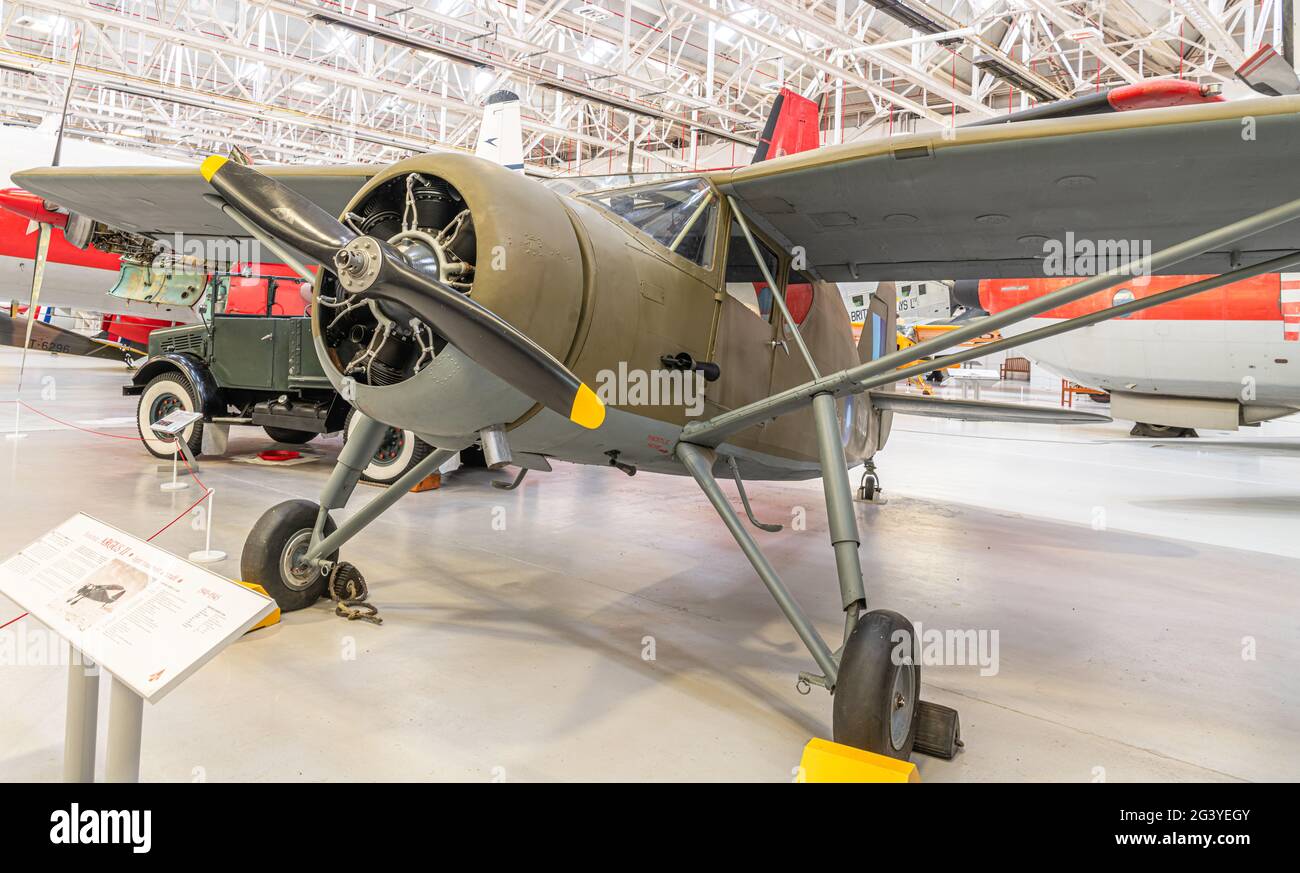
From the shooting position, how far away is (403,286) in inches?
80.6

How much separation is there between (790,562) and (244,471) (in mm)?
5645

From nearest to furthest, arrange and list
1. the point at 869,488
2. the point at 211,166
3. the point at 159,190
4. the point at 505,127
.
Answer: the point at 211,166 < the point at 159,190 < the point at 869,488 < the point at 505,127

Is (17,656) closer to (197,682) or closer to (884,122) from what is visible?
(197,682)

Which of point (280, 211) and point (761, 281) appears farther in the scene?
point (761, 281)

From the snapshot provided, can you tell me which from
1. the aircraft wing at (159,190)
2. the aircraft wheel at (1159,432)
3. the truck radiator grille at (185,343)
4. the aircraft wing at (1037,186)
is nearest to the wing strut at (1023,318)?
the aircraft wing at (1037,186)

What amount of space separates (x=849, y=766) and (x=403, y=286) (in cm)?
186

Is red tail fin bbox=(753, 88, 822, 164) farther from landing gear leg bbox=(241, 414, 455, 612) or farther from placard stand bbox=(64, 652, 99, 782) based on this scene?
placard stand bbox=(64, 652, 99, 782)

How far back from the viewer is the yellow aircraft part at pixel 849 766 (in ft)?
7.13

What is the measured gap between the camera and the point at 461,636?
11.5 ft

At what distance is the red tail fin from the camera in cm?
930

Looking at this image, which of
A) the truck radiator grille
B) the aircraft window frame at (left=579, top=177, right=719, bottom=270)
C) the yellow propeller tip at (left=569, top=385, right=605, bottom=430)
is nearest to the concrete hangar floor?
the yellow propeller tip at (left=569, top=385, right=605, bottom=430)

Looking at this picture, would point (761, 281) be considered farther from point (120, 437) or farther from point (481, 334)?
point (120, 437)

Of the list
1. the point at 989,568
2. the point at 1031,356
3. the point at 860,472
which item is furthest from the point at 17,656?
the point at 1031,356

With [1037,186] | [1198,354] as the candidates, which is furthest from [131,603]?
[1198,354]
